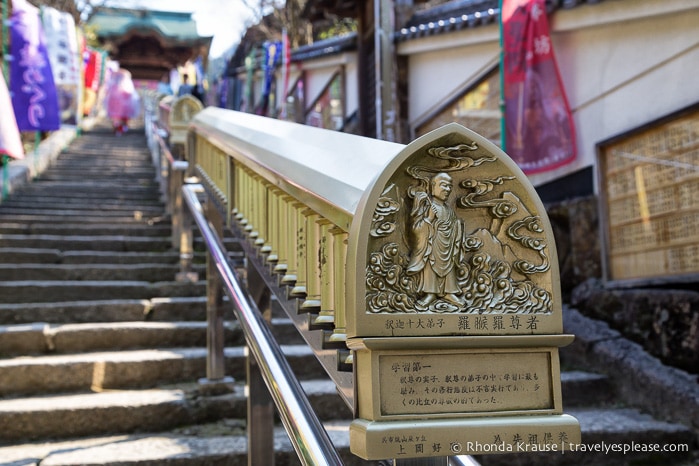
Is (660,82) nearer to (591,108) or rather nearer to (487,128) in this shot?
(591,108)

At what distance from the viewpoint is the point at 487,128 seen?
7.49 metres

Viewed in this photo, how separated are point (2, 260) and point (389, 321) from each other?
499cm

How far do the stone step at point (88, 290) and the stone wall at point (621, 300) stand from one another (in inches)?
116

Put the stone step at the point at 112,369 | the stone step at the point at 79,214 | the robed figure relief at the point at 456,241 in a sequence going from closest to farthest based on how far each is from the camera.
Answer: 1. the robed figure relief at the point at 456,241
2. the stone step at the point at 112,369
3. the stone step at the point at 79,214

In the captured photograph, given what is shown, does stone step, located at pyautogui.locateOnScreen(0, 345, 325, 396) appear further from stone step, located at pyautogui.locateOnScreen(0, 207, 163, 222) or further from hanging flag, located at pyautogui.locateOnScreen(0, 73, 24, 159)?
stone step, located at pyautogui.locateOnScreen(0, 207, 163, 222)

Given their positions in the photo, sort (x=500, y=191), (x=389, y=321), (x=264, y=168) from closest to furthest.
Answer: (x=389, y=321) < (x=500, y=191) < (x=264, y=168)

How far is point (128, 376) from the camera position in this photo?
3.64m

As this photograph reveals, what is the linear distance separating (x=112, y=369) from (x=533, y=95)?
4281mm

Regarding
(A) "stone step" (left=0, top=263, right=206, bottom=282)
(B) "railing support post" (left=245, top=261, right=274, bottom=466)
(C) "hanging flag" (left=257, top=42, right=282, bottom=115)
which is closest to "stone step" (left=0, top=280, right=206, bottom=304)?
(A) "stone step" (left=0, top=263, right=206, bottom=282)

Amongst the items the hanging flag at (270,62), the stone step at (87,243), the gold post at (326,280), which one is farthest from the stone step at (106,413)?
the hanging flag at (270,62)

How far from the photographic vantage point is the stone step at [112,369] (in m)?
3.50

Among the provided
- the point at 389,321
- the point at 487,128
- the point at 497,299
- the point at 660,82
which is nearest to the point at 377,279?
the point at 389,321

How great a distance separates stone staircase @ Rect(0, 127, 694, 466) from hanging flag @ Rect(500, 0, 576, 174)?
7.98 feet

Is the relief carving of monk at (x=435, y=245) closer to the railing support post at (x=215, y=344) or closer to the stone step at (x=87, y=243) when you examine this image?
the railing support post at (x=215, y=344)
